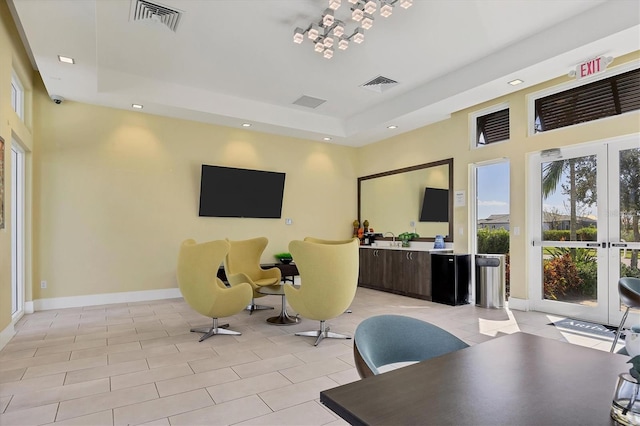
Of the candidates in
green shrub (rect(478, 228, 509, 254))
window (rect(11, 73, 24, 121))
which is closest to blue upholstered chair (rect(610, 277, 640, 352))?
green shrub (rect(478, 228, 509, 254))

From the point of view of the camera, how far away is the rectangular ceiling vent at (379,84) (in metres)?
5.50

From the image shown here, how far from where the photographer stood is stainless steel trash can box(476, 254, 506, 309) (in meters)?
5.52

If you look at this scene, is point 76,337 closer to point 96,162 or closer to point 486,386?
point 96,162

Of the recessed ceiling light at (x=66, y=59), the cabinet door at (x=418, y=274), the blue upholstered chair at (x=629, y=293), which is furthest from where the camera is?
the cabinet door at (x=418, y=274)

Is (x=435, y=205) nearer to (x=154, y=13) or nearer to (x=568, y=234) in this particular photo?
(x=568, y=234)

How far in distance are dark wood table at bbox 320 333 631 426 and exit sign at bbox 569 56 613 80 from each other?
400 centimetres

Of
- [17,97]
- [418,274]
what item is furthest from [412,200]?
[17,97]

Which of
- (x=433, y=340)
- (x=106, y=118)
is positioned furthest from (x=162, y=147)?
(x=433, y=340)

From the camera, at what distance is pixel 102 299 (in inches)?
230

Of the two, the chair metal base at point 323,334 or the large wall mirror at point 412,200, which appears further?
the large wall mirror at point 412,200

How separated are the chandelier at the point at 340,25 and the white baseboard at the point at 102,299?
4.60 meters

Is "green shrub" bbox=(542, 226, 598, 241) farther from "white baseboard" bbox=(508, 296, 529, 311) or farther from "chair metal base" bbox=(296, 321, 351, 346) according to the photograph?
"chair metal base" bbox=(296, 321, 351, 346)

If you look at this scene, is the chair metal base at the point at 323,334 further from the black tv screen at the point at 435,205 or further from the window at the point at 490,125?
the window at the point at 490,125

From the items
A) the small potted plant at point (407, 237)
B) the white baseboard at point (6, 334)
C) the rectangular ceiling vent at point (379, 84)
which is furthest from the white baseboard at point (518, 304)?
the white baseboard at point (6, 334)
